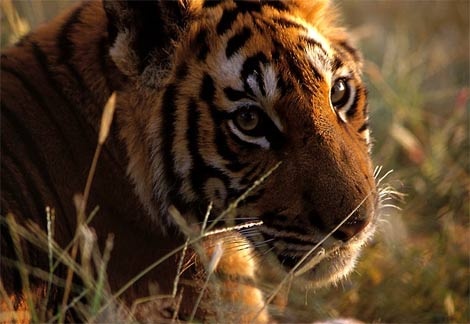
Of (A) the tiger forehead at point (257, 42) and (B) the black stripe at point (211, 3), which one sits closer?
(A) the tiger forehead at point (257, 42)

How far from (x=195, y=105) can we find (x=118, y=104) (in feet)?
0.81

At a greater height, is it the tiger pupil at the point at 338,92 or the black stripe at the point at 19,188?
the tiger pupil at the point at 338,92

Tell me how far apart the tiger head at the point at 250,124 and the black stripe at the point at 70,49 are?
136mm

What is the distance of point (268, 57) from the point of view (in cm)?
290

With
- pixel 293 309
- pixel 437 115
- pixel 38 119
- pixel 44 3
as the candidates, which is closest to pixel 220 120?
pixel 38 119

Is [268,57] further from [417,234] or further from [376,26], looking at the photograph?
[376,26]

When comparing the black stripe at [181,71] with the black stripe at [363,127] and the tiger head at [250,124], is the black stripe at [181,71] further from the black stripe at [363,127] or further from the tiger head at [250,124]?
the black stripe at [363,127]

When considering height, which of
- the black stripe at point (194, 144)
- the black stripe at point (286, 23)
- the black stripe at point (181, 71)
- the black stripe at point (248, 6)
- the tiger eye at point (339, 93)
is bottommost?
the black stripe at point (194, 144)

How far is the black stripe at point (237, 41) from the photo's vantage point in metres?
2.96

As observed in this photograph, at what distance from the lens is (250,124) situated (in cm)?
291

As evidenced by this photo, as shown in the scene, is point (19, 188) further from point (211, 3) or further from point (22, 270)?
point (211, 3)

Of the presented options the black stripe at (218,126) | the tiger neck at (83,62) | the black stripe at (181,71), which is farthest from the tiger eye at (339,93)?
the tiger neck at (83,62)

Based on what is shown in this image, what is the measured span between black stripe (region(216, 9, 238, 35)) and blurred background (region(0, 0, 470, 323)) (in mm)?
819

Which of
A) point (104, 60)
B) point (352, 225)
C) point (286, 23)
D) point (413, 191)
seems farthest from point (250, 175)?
point (413, 191)
